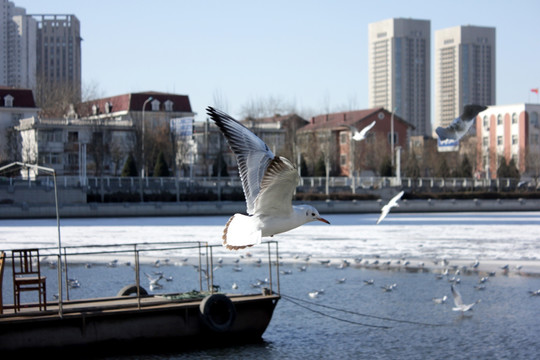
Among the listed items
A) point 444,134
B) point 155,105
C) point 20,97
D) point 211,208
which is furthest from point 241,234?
point 155,105

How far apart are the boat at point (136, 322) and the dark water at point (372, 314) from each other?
0.94 ft

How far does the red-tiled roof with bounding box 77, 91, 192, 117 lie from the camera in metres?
91.1

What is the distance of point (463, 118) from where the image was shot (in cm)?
1623

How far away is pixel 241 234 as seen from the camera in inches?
391

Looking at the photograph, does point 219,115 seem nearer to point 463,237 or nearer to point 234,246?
point 234,246

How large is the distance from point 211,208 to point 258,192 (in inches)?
1673

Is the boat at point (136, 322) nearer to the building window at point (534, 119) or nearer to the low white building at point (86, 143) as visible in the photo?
the low white building at point (86, 143)

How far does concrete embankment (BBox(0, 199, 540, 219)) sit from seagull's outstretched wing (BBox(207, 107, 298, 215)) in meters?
39.1

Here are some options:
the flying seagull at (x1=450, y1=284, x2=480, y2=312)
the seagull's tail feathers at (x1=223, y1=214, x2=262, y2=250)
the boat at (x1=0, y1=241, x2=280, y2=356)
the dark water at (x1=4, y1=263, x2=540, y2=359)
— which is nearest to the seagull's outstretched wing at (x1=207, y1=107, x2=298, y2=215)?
the seagull's tail feathers at (x1=223, y1=214, x2=262, y2=250)

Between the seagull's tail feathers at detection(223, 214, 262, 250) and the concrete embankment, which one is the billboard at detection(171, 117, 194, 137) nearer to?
the concrete embankment

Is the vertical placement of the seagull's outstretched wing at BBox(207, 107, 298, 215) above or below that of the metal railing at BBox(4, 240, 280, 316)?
above

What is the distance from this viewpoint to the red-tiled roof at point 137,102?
299ft

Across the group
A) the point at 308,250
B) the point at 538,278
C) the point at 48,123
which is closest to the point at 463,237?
the point at 308,250

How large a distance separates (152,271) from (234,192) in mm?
35194
